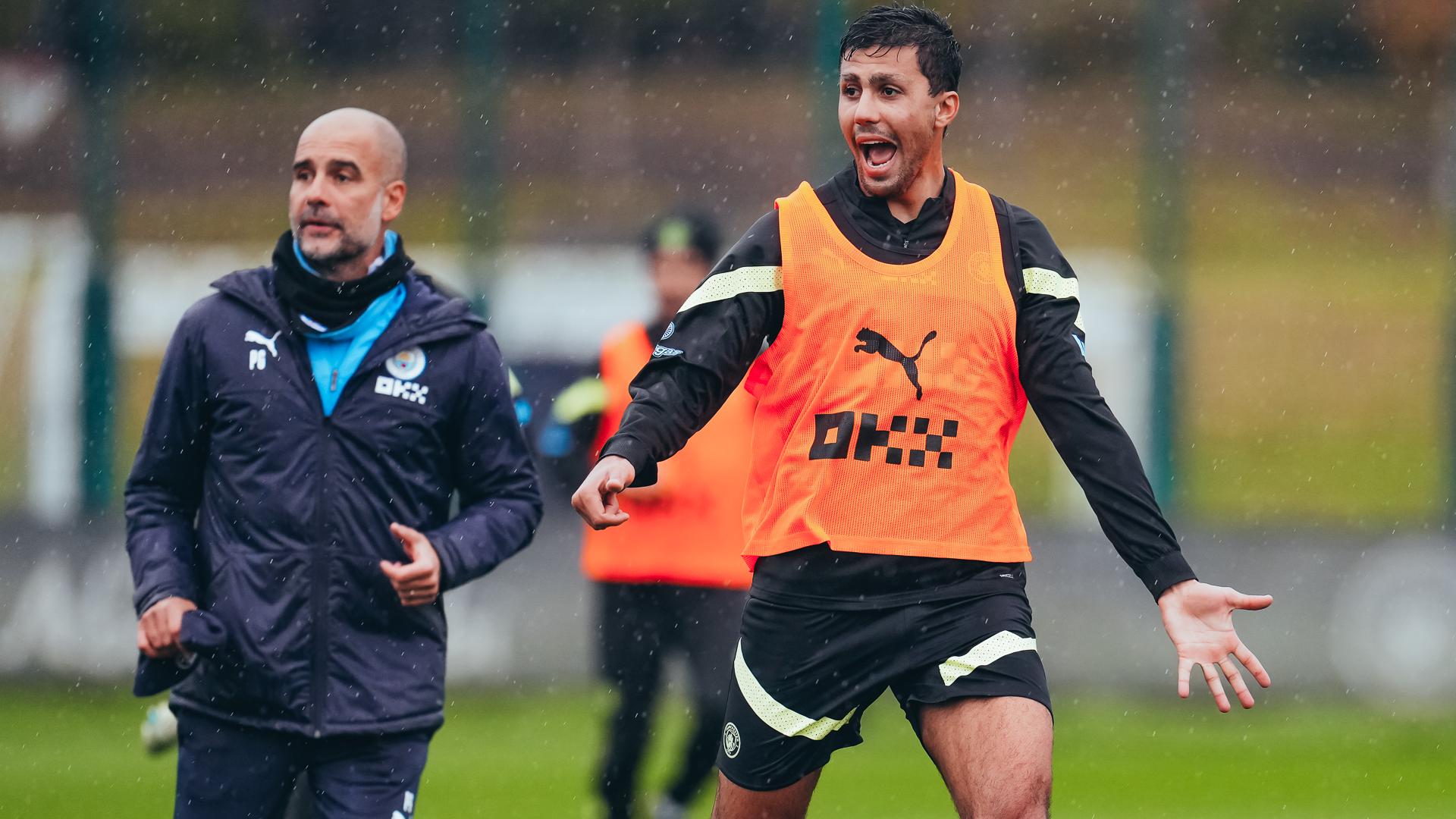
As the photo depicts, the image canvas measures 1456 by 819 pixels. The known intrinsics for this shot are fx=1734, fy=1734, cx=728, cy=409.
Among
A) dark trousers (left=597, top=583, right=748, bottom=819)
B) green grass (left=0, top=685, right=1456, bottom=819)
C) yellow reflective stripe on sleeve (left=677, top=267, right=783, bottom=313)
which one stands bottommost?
green grass (left=0, top=685, right=1456, bottom=819)

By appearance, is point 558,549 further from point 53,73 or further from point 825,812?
point 53,73

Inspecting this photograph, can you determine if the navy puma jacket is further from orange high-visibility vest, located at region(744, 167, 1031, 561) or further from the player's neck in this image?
the player's neck

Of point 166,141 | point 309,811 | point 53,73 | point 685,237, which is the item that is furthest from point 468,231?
point 166,141

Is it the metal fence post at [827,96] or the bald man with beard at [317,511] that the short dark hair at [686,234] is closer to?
the bald man with beard at [317,511]

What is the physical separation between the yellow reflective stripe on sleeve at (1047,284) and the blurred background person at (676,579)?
266 cm

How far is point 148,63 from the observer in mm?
26703

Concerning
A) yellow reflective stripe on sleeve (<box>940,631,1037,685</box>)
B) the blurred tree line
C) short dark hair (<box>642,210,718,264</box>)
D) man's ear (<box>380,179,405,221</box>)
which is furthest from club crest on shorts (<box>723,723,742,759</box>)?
the blurred tree line

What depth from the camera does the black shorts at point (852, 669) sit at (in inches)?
150

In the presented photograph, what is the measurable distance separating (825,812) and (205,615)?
3.82 metres

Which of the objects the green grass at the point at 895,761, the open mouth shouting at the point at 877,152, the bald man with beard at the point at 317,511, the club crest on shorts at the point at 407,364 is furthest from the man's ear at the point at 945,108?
the green grass at the point at 895,761

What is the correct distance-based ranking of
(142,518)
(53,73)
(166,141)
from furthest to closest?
(166,141), (53,73), (142,518)

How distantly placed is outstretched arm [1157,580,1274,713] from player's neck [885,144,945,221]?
41.2 inches

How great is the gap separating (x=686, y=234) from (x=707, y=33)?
69.4 feet

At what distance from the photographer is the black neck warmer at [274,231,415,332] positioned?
14.2 feet
